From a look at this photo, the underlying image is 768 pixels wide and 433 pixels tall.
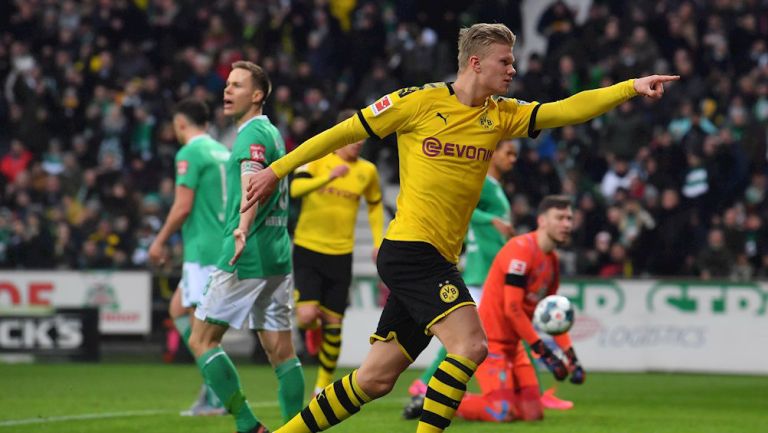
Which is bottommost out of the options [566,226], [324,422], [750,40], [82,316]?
[82,316]

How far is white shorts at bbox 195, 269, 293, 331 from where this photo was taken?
8.55 m

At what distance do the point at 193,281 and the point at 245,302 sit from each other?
2.01 m

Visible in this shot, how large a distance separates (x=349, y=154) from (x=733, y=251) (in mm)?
8750

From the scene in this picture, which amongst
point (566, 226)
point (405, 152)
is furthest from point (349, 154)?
point (405, 152)

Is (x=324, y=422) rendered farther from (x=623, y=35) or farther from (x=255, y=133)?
(x=623, y=35)

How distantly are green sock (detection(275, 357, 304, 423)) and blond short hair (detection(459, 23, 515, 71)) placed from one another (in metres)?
2.50

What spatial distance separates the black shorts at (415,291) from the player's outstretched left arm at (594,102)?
3.12 feet

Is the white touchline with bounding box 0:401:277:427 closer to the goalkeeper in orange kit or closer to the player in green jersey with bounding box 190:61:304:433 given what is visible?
the player in green jersey with bounding box 190:61:304:433

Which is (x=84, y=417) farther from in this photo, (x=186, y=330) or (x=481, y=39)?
(x=481, y=39)

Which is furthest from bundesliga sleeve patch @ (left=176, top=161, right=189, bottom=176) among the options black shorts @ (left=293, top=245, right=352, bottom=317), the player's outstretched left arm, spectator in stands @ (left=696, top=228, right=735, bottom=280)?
spectator in stands @ (left=696, top=228, right=735, bottom=280)

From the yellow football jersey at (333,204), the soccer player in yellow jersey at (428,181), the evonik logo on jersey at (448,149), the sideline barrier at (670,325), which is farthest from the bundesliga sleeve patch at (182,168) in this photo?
the sideline barrier at (670,325)

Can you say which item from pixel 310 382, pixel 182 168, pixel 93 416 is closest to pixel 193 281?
pixel 182 168

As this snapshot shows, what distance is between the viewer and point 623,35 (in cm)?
2280

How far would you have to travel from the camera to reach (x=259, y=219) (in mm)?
8695
